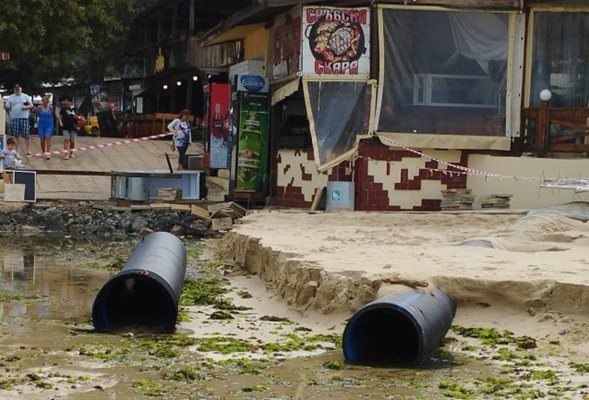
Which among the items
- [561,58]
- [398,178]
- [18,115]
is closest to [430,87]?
[398,178]

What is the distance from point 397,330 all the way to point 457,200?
1093 centimetres

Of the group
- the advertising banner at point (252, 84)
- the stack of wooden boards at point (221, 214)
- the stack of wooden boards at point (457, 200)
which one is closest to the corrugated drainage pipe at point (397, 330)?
the stack of wooden boards at point (457, 200)

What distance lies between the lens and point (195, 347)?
10.9 metres

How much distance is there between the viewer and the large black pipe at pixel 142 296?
11.8m

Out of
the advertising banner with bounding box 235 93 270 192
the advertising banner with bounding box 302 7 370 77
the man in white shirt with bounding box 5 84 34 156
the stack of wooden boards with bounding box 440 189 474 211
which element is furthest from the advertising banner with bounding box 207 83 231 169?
the stack of wooden boards with bounding box 440 189 474 211

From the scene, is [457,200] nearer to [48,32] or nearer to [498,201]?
[498,201]

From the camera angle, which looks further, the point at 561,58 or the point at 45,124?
the point at 45,124

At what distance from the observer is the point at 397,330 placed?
11.1m

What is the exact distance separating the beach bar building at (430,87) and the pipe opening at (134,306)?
9719mm

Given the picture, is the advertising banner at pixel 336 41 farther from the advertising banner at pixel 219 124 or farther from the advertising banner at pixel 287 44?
the advertising banner at pixel 219 124

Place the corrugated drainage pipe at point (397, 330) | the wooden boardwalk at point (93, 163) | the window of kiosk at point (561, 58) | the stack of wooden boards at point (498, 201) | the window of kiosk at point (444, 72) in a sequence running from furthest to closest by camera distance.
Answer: the wooden boardwalk at point (93, 163) < the window of kiosk at point (561, 58) < the window of kiosk at point (444, 72) < the stack of wooden boards at point (498, 201) < the corrugated drainage pipe at point (397, 330)

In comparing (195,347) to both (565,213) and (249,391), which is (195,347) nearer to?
(249,391)

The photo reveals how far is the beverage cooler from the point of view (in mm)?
26062

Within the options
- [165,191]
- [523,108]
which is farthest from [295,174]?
[523,108]
